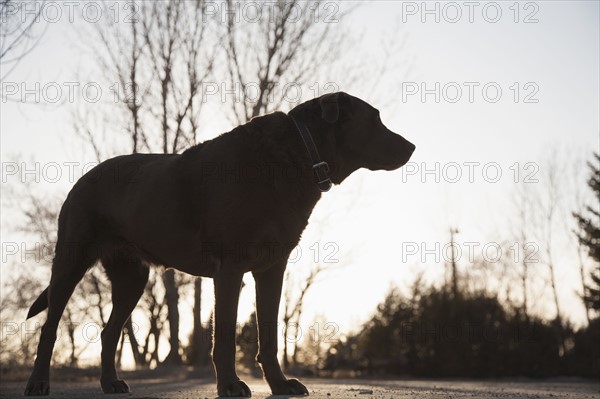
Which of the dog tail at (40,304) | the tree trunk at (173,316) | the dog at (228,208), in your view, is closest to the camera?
the dog at (228,208)

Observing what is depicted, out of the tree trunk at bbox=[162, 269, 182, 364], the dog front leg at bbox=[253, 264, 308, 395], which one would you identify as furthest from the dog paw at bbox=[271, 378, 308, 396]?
the tree trunk at bbox=[162, 269, 182, 364]

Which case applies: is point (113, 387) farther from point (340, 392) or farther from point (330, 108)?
point (330, 108)

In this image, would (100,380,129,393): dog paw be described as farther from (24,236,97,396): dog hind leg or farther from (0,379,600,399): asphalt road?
(24,236,97,396): dog hind leg

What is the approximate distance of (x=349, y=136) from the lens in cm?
565

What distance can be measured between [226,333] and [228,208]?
35.0 inches

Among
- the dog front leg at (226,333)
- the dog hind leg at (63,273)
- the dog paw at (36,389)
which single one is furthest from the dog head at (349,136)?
the dog paw at (36,389)

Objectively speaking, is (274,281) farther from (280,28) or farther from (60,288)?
(280,28)

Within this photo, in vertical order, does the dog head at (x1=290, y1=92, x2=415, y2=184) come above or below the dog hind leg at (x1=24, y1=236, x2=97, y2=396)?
above

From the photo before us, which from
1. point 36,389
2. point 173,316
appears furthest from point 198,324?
point 36,389

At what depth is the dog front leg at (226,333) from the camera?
4.76m

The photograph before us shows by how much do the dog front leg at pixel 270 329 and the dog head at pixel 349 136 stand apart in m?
0.90

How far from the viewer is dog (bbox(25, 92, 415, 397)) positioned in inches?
202

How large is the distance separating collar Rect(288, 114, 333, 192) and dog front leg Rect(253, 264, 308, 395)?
705 millimetres

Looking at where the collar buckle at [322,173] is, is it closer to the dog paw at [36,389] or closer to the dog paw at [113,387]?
the dog paw at [113,387]
